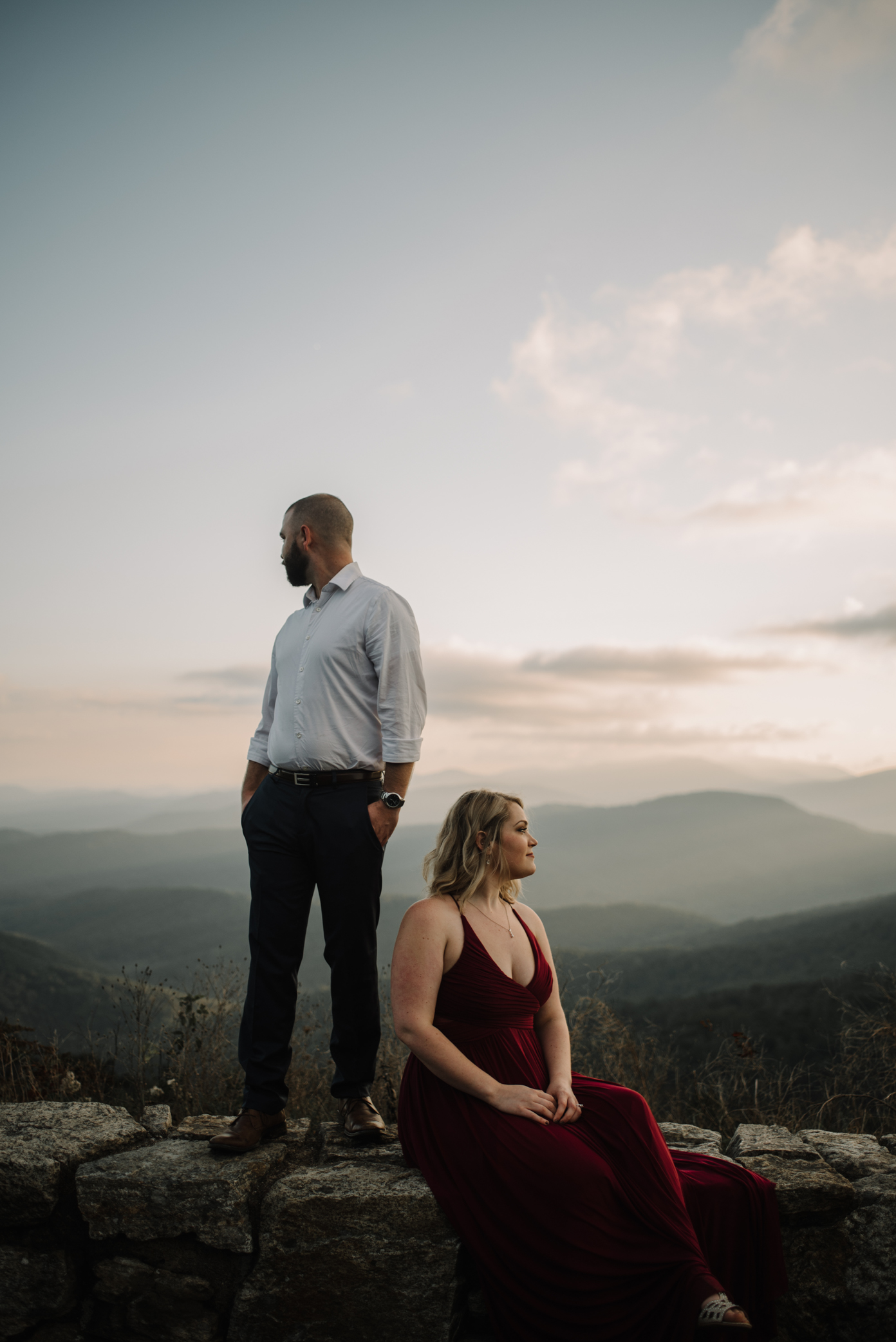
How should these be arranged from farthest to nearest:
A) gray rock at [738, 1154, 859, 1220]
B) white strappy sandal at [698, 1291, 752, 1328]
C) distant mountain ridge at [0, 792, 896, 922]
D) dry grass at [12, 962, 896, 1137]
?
distant mountain ridge at [0, 792, 896, 922]
dry grass at [12, 962, 896, 1137]
gray rock at [738, 1154, 859, 1220]
white strappy sandal at [698, 1291, 752, 1328]

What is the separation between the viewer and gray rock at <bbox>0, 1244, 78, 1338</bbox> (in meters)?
2.58

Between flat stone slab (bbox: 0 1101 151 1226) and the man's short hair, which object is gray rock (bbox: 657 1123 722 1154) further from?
the man's short hair

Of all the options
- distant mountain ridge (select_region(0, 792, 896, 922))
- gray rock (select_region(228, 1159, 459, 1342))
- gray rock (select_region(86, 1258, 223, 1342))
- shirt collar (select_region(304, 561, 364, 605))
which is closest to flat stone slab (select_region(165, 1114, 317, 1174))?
gray rock (select_region(228, 1159, 459, 1342))

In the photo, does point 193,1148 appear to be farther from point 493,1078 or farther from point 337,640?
point 337,640

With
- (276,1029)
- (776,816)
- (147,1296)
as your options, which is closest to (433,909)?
(276,1029)

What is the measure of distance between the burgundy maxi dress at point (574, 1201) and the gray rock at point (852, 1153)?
1.80 ft

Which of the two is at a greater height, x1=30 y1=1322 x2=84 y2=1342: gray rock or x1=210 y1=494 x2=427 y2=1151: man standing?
x1=210 y1=494 x2=427 y2=1151: man standing

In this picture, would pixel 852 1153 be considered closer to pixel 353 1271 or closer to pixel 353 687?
pixel 353 1271

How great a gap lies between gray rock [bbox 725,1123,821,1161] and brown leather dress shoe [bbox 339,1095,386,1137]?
1362 mm

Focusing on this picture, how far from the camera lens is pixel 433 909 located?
261 cm

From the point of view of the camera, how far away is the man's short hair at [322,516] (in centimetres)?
325

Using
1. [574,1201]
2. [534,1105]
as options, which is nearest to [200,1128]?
[534,1105]

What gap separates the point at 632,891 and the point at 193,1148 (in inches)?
3949

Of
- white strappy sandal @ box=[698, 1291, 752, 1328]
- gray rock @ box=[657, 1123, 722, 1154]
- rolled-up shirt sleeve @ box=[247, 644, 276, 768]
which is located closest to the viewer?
white strappy sandal @ box=[698, 1291, 752, 1328]
